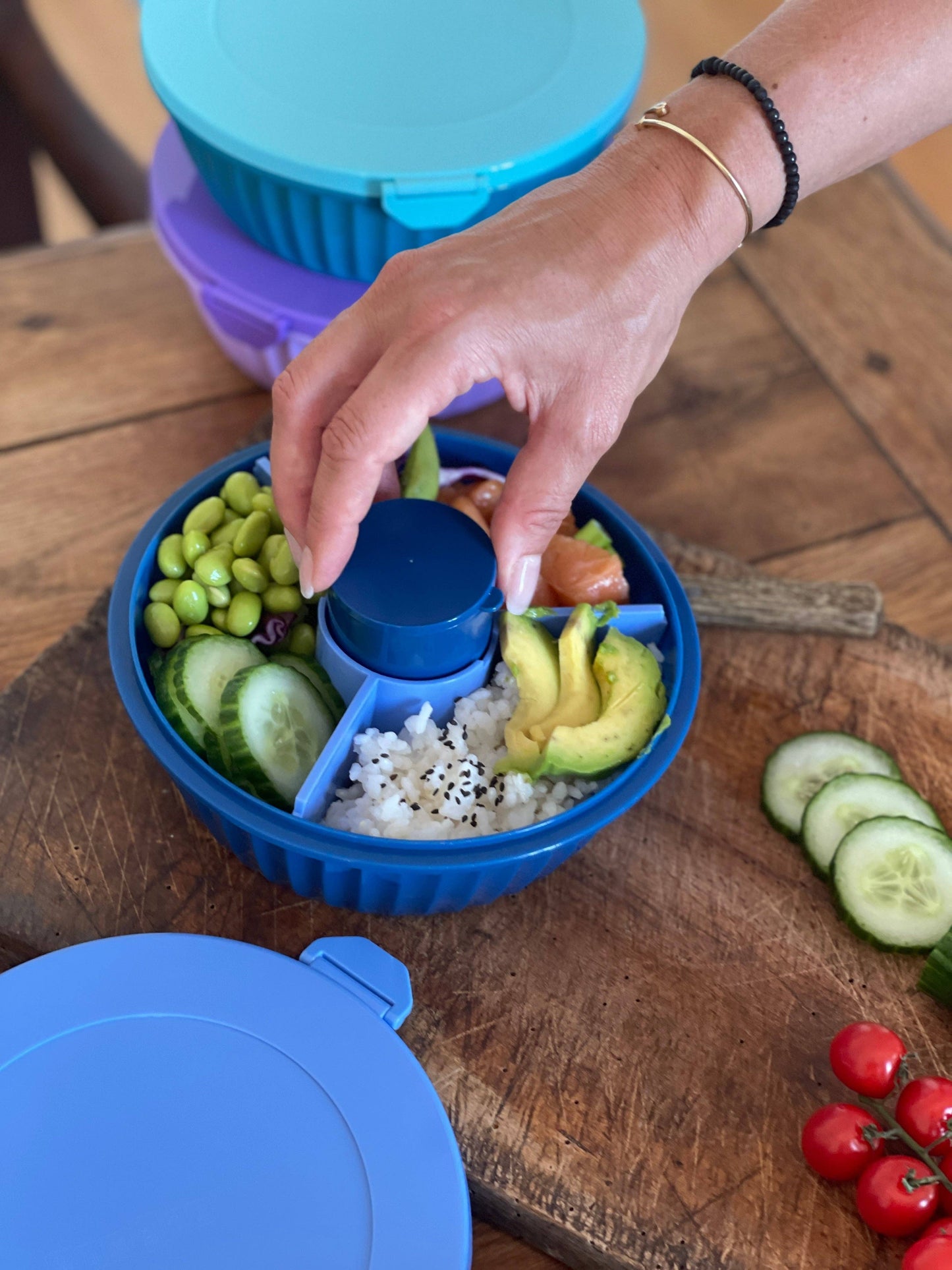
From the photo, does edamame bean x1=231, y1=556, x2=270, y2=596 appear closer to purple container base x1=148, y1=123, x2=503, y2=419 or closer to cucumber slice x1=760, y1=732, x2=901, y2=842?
purple container base x1=148, y1=123, x2=503, y2=419

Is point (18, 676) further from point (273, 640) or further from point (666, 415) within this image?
point (666, 415)

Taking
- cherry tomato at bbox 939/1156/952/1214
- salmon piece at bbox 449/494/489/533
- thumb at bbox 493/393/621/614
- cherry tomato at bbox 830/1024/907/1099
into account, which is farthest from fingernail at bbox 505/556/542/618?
cherry tomato at bbox 939/1156/952/1214

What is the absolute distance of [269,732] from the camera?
1154 millimetres

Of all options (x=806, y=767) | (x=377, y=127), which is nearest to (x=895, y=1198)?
(x=806, y=767)

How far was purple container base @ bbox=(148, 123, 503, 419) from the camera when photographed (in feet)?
4.98

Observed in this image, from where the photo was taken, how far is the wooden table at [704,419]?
1622mm

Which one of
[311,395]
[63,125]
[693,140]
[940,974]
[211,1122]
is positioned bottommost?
[63,125]

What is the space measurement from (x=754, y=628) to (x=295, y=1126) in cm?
89

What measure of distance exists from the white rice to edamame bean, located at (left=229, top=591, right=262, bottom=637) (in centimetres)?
19

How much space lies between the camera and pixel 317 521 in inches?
43.1

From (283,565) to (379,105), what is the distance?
61 cm

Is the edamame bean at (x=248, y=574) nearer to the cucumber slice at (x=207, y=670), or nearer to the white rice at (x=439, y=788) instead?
the cucumber slice at (x=207, y=670)

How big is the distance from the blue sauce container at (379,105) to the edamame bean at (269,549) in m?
0.42

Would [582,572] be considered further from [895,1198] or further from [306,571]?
[895,1198]
